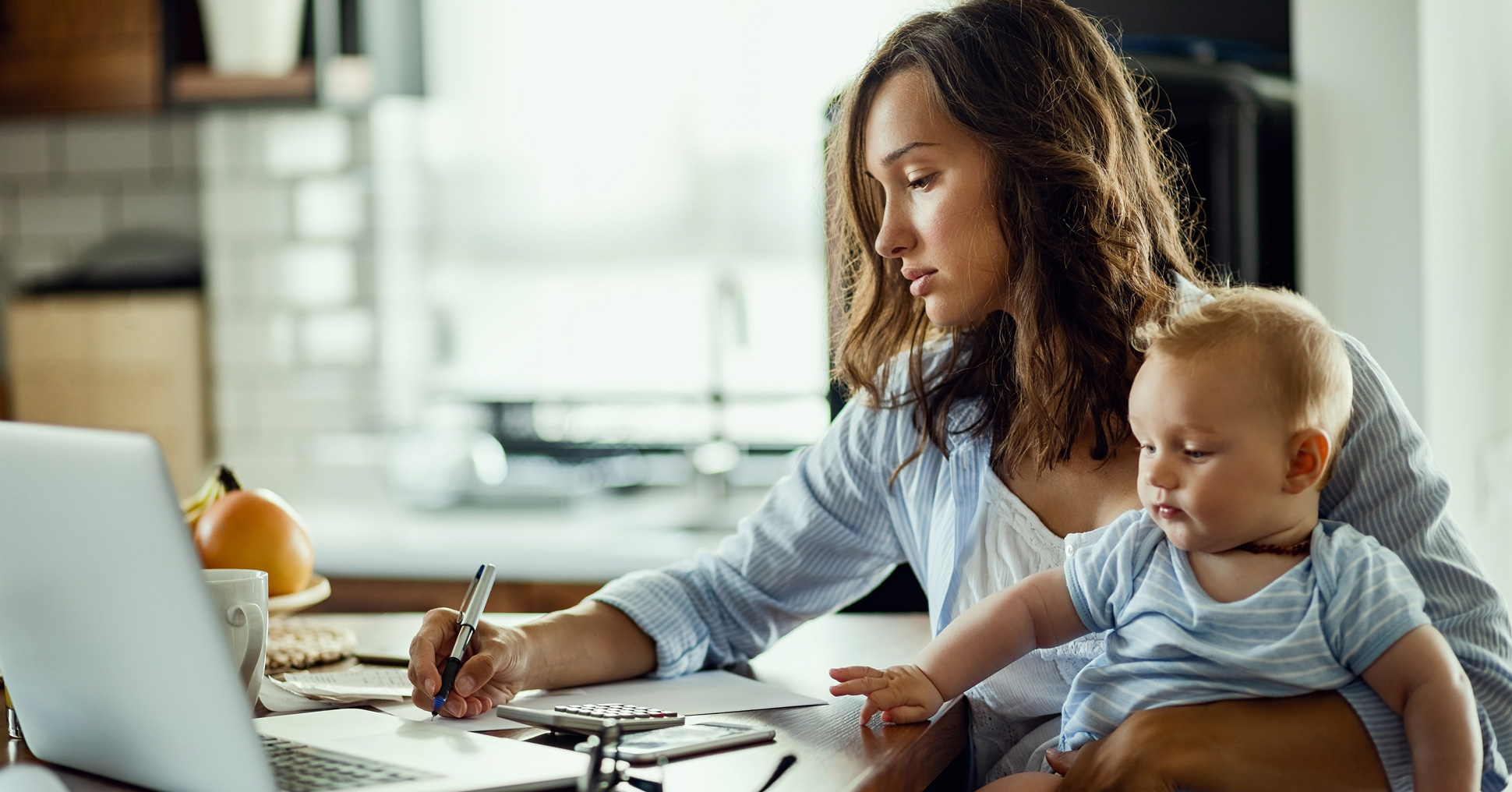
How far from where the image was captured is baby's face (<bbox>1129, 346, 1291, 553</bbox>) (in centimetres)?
94

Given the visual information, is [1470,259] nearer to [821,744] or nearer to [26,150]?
[821,744]

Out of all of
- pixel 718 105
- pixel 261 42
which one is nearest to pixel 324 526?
pixel 261 42

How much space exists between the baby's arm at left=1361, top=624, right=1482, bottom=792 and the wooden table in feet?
1.12

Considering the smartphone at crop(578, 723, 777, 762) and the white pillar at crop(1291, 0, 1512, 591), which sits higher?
the white pillar at crop(1291, 0, 1512, 591)

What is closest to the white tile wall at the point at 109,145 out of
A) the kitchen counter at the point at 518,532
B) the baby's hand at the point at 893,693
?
the kitchen counter at the point at 518,532

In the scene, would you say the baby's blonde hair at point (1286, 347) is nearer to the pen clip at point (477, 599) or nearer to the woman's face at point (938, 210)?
the woman's face at point (938, 210)

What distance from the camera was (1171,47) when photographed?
2.33 m

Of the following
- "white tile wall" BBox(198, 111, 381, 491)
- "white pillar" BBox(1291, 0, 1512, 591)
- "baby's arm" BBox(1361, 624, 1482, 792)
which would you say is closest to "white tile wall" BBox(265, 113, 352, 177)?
"white tile wall" BBox(198, 111, 381, 491)

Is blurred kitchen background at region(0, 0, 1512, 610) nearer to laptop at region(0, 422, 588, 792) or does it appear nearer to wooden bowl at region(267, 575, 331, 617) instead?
wooden bowl at region(267, 575, 331, 617)

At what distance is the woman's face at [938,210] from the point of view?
1215mm

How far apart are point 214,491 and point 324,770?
75cm

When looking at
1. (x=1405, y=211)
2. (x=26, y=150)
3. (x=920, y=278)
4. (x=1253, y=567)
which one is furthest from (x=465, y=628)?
(x=26, y=150)

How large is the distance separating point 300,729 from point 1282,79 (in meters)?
2.09

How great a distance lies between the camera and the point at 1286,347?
0.94 meters
